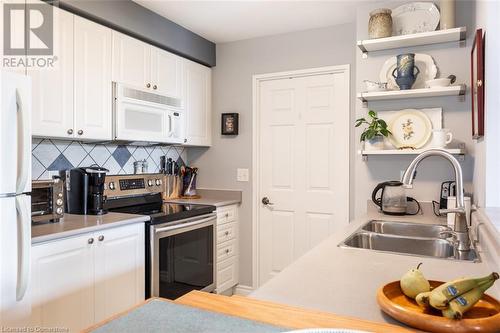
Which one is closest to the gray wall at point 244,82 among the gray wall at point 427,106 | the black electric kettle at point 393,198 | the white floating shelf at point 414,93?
the gray wall at point 427,106

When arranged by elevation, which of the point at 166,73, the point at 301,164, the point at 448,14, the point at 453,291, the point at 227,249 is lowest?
the point at 227,249

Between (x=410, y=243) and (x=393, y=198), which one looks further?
(x=393, y=198)

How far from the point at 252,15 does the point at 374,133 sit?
4.43ft

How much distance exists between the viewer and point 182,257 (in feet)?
8.78

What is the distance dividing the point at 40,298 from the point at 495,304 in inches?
73.8

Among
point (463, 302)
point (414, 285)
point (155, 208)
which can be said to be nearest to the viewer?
point (463, 302)

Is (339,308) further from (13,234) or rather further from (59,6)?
(59,6)

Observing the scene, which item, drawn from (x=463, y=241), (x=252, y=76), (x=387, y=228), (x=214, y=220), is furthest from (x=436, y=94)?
(x=214, y=220)

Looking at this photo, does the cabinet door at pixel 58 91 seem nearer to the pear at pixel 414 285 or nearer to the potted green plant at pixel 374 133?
the potted green plant at pixel 374 133

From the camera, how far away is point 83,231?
197 cm

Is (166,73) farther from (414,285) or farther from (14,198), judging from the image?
(414,285)

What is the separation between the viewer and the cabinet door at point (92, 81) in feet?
7.77

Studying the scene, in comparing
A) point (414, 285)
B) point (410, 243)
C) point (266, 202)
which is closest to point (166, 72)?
point (266, 202)

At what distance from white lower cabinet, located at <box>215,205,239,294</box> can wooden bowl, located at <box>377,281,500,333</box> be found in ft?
7.87
